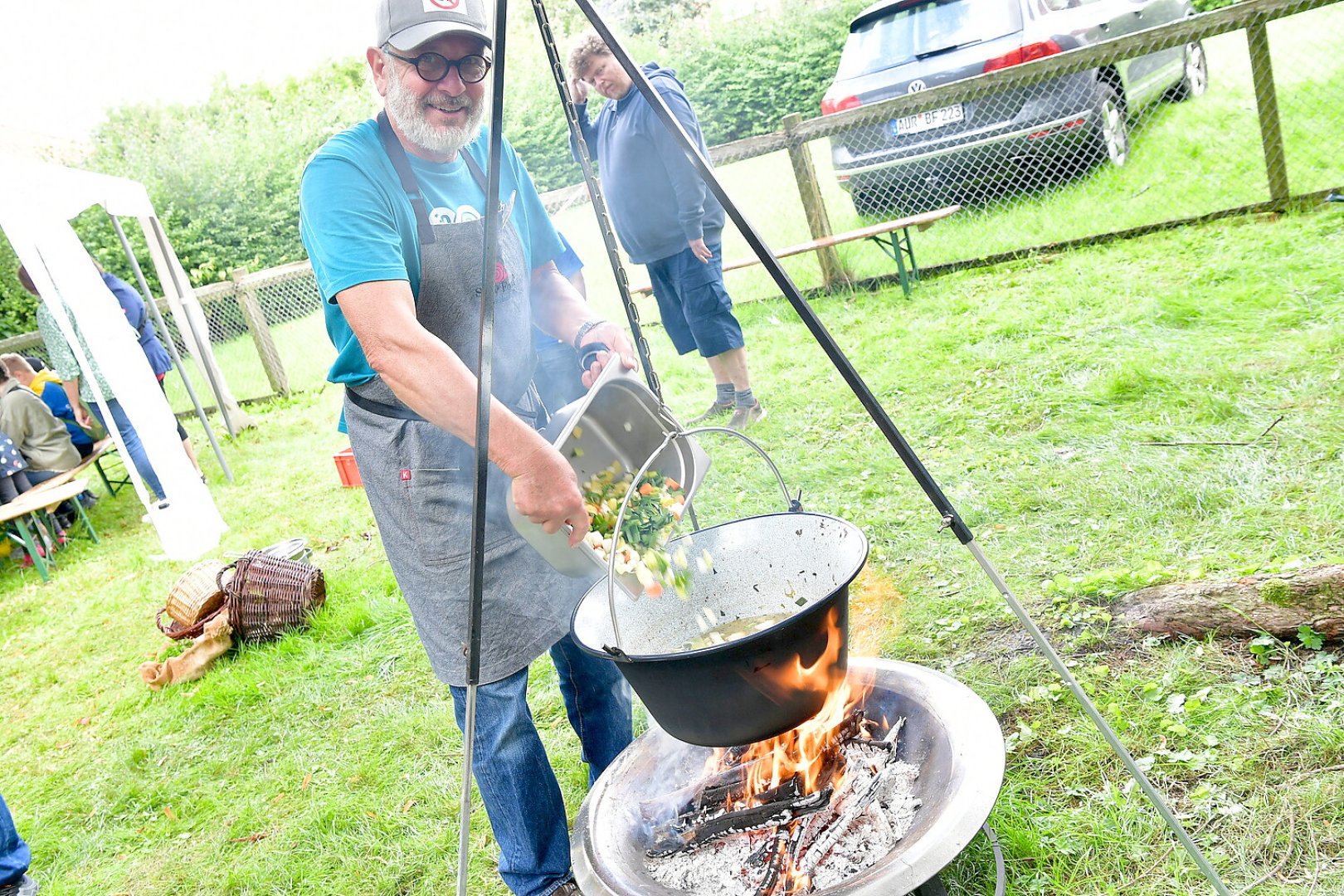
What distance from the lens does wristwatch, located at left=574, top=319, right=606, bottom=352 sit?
238 cm

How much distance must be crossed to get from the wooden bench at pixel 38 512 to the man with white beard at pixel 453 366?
5454 millimetres

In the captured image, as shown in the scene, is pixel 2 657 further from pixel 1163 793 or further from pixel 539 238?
pixel 1163 793

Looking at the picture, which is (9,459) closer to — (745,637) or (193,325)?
(193,325)

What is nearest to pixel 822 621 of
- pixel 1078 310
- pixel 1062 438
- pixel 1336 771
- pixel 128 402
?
pixel 1336 771

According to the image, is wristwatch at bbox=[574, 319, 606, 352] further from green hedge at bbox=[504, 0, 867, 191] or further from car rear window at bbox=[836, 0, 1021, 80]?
green hedge at bbox=[504, 0, 867, 191]

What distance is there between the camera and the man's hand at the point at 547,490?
1796mm

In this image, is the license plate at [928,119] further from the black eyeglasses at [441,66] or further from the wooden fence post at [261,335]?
the wooden fence post at [261,335]

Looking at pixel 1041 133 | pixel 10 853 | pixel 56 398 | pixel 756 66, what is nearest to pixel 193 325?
pixel 56 398

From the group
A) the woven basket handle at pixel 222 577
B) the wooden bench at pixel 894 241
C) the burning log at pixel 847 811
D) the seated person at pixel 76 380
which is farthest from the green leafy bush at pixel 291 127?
the burning log at pixel 847 811

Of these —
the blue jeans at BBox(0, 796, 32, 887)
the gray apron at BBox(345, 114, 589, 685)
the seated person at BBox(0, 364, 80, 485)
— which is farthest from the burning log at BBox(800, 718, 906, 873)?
the seated person at BBox(0, 364, 80, 485)

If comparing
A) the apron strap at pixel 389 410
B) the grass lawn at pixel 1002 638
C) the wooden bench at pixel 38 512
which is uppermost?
the apron strap at pixel 389 410

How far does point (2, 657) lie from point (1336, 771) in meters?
6.18

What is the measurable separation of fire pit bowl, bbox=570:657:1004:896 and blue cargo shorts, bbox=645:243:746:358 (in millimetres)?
3214

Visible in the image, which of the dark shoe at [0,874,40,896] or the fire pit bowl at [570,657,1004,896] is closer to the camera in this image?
the fire pit bowl at [570,657,1004,896]
